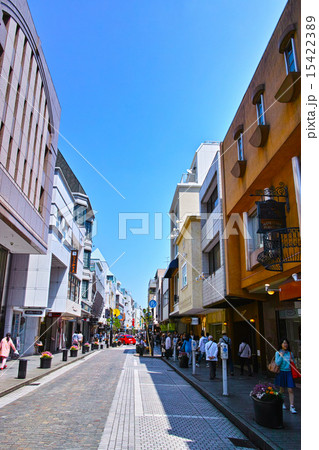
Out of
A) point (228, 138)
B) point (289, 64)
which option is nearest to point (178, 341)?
point (228, 138)

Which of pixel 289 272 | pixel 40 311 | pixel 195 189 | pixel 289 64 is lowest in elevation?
pixel 40 311

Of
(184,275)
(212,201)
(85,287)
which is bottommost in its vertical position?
(184,275)

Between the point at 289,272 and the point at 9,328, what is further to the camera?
the point at 9,328

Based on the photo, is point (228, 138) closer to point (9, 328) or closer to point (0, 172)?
point (0, 172)

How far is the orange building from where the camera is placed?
9.90 metres

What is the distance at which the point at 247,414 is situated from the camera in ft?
27.5

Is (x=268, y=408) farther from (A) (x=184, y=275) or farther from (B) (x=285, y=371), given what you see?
(A) (x=184, y=275)

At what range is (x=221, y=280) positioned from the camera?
17.7m

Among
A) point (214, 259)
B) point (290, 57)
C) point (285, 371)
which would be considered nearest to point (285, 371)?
point (285, 371)

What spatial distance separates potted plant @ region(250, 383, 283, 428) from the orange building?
8.91 feet

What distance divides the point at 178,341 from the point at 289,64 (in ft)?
76.4

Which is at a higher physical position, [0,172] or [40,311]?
[0,172]

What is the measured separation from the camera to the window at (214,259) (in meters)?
20.9

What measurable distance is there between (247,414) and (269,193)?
6.56 meters
